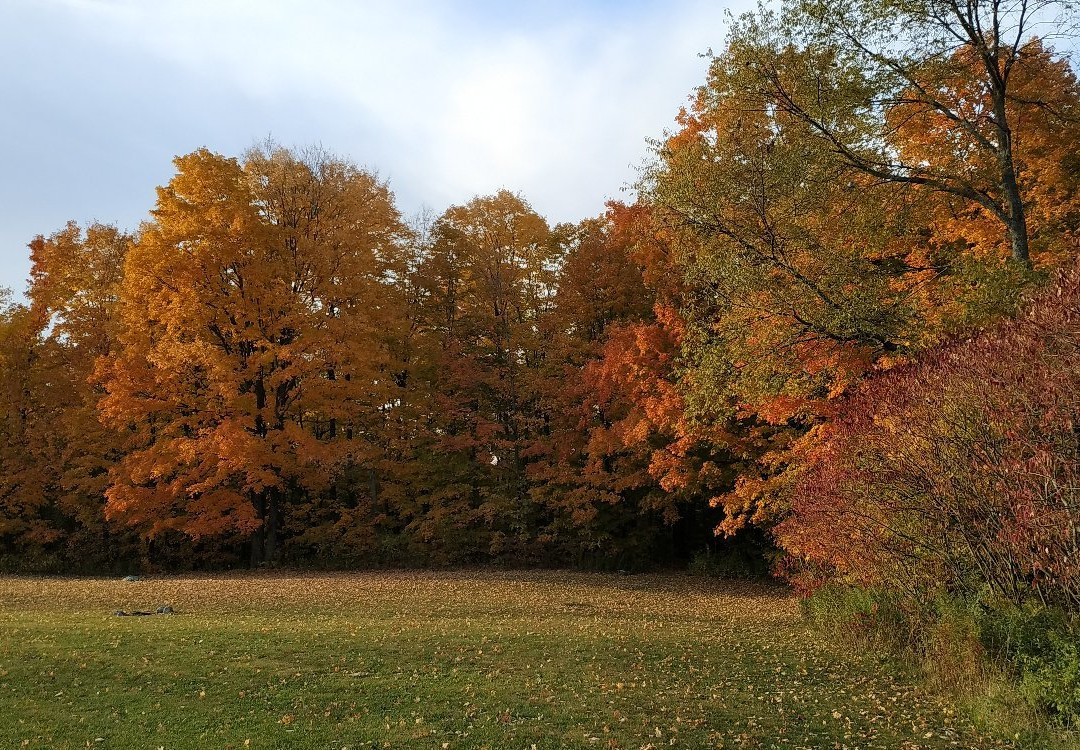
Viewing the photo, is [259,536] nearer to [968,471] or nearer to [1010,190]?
[968,471]

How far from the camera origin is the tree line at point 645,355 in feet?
30.0

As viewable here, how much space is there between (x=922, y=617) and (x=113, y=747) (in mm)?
9540

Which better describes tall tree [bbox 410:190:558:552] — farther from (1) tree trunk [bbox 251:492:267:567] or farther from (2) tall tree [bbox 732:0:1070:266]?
(2) tall tree [bbox 732:0:1070:266]

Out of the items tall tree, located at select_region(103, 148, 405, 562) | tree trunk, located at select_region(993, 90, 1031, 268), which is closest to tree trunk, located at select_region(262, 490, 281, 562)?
tall tree, located at select_region(103, 148, 405, 562)

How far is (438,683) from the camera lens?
8102 millimetres

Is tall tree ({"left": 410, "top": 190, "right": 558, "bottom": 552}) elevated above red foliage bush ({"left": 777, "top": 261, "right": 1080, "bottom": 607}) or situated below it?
above

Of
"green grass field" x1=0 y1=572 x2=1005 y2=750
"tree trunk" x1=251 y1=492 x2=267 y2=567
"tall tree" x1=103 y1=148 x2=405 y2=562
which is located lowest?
"green grass field" x1=0 y1=572 x2=1005 y2=750

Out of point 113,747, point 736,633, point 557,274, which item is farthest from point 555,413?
point 113,747

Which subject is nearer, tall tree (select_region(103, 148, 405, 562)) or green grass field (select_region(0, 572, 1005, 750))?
green grass field (select_region(0, 572, 1005, 750))

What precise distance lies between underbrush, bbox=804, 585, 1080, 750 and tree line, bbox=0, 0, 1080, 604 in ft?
1.51

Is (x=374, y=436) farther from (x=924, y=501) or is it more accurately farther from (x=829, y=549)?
(x=924, y=501)

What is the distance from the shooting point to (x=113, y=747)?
20.2 feet

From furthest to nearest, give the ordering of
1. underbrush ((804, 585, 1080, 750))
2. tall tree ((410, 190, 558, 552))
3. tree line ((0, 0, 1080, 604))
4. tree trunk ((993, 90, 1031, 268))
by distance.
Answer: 1. tall tree ((410, 190, 558, 552))
2. tree trunk ((993, 90, 1031, 268))
3. tree line ((0, 0, 1080, 604))
4. underbrush ((804, 585, 1080, 750))

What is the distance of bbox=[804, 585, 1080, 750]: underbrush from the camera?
634cm
